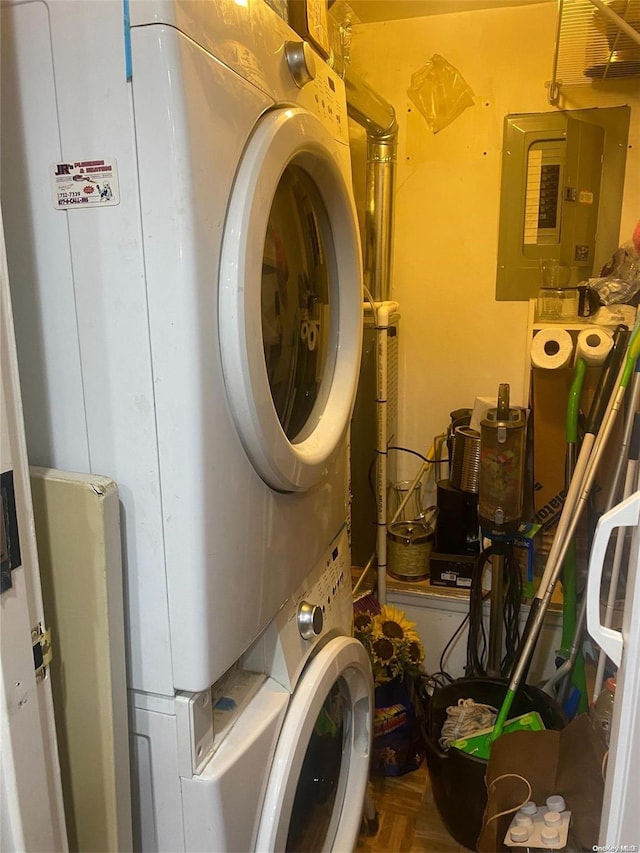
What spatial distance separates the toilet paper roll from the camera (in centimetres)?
170

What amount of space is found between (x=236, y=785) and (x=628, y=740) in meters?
0.50

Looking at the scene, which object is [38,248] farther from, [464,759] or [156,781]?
[464,759]

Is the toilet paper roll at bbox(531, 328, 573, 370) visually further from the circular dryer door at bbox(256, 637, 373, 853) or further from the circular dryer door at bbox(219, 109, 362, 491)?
Answer: the circular dryer door at bbox(256, 637, 373, 853)

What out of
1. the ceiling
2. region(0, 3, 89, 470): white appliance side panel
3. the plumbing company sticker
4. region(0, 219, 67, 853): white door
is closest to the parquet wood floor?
region(0, 219, 67, 853): white door

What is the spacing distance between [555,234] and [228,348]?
1.54m

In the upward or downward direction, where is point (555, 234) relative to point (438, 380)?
upward

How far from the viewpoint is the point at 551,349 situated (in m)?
1.72

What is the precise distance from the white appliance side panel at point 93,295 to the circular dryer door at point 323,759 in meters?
0.26

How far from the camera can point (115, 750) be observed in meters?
0.78

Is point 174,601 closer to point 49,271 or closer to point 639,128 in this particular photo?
point 49,271

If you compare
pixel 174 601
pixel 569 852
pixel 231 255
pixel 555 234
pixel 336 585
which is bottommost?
pixel 569 852

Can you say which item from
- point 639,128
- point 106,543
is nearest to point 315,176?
point 106,543

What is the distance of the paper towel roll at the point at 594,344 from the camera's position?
162cm

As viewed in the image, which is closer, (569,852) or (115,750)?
(115,750)
